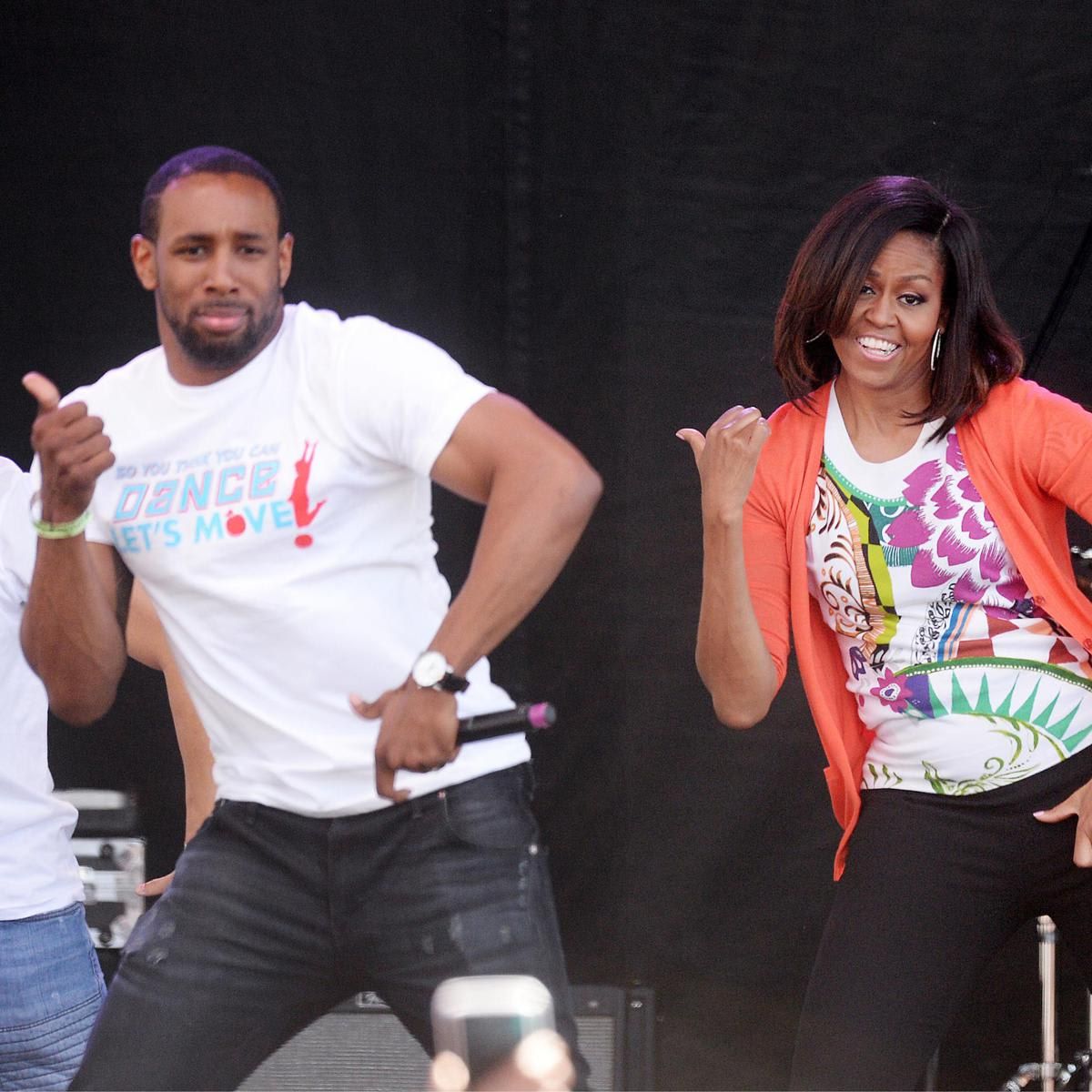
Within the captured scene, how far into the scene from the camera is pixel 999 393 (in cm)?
228

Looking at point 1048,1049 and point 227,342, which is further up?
point 227,342

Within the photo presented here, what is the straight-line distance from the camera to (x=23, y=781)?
2324 millimetres

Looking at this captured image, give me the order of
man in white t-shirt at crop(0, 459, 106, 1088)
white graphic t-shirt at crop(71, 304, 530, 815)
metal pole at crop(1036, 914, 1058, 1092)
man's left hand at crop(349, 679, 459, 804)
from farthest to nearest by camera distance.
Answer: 1. metal pole at crop(1036, 914, 1058, 1092)
2. man in white t-shirt at crop(0, 459, 106, 1088)
3. white graphic t-shirt at crop(71, 304, 530, 815)
4. man's left hand at crop(349, 679, 459, 804)

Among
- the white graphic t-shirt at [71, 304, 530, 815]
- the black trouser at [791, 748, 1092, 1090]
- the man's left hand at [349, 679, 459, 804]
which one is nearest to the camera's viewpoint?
the man's left hand at [349, 679, 459, 804]

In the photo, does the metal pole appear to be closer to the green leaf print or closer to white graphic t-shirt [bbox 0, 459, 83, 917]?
the green leaf print

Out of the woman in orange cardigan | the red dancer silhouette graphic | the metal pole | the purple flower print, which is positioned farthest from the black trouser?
the red dancer silhouette graphic

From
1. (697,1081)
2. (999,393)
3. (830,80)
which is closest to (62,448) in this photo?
(999,393)

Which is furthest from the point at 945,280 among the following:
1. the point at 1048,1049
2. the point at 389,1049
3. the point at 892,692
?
Answer: the point at 389,1049

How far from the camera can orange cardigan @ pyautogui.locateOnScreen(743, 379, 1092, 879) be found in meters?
2.20

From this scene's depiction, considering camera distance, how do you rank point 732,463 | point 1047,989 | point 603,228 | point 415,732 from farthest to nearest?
point 603,228
point 1047,989
point 732,463
point 415,732

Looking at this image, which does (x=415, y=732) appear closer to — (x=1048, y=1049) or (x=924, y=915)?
(x=924, y=915)

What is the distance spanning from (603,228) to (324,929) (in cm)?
141

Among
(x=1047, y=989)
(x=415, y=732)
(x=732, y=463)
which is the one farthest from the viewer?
(x=1047, y=989)

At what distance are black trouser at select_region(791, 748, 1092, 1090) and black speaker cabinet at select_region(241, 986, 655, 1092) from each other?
540mm
